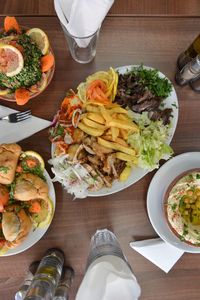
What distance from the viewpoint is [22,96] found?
114 cm

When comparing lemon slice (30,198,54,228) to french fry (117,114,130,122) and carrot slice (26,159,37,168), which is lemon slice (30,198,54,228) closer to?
carrot slice (26,159,37,168)

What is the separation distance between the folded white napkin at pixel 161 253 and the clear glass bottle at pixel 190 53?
0.65 metres

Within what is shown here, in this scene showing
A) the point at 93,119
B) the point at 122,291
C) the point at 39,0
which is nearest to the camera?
the point at 122,291

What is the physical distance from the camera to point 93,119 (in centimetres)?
113

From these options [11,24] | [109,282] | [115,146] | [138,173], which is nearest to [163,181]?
[138,173]

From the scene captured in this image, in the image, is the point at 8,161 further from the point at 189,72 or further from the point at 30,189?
the point at 189,72

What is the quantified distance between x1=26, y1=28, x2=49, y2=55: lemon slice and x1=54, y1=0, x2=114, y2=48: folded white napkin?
0.12 meters

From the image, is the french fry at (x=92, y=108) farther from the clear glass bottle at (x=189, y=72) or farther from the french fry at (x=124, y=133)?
the clear glass bottle at (x=189, y=72)

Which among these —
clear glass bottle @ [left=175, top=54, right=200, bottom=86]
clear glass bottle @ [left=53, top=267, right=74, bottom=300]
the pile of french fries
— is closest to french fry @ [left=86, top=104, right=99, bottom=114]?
the pile of french fries

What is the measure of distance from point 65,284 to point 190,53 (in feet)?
3.02

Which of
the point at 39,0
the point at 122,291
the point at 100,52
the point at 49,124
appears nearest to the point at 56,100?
the point at 49,124

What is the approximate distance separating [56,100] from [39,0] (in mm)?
377

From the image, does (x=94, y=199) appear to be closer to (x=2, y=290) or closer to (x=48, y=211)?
(x=48, y=211)

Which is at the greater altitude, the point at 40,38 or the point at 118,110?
the point at 40,38
